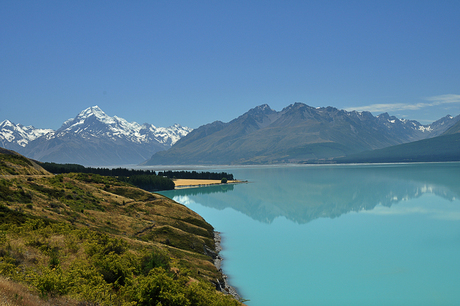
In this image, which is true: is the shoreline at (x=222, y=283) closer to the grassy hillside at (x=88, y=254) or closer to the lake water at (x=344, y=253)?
the grassy hillside at (x=88, y=254)

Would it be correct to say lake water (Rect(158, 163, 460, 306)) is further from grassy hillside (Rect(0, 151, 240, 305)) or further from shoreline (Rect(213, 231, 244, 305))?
grassy hillside (Rect(0, 151, 240, 305))

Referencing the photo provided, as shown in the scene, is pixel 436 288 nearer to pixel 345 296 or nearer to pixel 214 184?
pixel 345 296

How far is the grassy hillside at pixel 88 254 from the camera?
55.3 feet

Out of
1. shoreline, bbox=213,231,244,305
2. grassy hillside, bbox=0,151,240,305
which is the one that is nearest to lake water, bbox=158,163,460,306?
shoreline, bbox=213,231,244,305

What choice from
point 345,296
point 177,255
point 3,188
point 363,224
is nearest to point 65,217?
point 3,188

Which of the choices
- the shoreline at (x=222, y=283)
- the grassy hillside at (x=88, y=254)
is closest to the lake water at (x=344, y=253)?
the shoreline at (x=222, y=283)

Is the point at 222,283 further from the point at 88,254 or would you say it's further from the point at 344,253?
the point at 344,253

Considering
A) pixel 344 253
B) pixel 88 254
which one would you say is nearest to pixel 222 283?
pixel 88 254

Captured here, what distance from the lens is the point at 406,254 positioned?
4759cm

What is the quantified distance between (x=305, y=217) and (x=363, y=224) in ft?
54.4

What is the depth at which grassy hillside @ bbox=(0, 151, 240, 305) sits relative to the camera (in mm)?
16859

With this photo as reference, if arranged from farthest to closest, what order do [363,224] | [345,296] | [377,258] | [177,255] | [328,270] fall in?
1. [363,224]
2. [377,258]
3. [328,270]
4. [177,255]
5. [345,296]

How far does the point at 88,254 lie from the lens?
24.0 m

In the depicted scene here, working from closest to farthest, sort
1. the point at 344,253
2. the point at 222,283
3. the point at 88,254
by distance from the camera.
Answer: the point at 88,254, the point at 222,283, the point at 344,253
